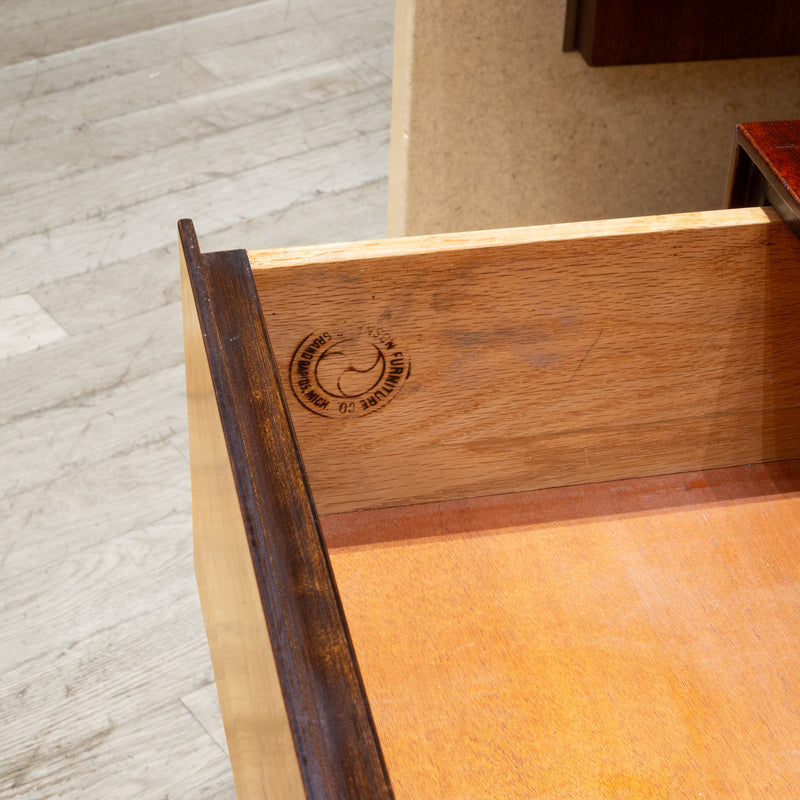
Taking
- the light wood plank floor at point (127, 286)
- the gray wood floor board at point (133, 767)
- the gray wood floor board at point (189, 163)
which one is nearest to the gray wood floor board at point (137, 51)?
the light wood plank floor at point (127, 286)

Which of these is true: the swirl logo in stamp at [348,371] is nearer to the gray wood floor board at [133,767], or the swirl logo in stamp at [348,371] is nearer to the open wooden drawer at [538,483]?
the open wooden drawer at [538,483]

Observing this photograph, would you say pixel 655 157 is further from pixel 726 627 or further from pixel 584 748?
pixel 584 748

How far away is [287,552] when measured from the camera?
474 mm

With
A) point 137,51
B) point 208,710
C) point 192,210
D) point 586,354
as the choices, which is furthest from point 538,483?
point 137,51

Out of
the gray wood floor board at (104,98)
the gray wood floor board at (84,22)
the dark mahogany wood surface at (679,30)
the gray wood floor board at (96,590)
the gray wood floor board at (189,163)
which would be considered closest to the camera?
the gray wood floor board at (96,590)

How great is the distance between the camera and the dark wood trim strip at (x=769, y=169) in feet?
2.38

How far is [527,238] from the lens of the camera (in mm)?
683

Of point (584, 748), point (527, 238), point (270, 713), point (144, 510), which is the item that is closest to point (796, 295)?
point (527, 238)

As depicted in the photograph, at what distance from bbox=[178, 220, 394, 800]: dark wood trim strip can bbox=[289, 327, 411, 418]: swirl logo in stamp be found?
0.09 meters

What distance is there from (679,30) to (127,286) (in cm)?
91

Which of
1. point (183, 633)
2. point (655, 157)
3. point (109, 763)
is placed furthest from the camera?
point (655, 157)

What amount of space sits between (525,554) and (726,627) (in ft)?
0.48

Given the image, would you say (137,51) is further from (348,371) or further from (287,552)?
(287,552)

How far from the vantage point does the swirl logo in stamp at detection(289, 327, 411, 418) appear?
2.27 feet
